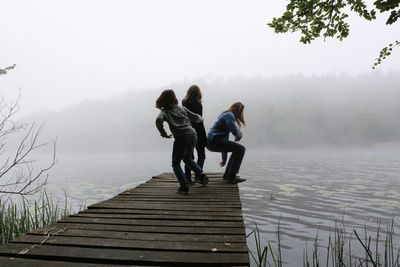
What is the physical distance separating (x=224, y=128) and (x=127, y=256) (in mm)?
4243

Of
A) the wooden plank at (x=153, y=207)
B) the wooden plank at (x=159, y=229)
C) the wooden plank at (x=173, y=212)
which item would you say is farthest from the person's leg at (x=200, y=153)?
Result: the wooden plank at (x=159, y=229)

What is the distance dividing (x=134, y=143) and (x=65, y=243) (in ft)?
428

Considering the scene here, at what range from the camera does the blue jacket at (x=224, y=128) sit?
19.9ft

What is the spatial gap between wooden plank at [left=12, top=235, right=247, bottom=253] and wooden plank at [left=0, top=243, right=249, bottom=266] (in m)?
0.08

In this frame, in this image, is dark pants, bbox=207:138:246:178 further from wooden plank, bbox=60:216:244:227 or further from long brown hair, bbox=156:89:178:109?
wooden plank, bbox=60:216:244:227

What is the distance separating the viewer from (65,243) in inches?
114

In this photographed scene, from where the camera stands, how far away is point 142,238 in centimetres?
304

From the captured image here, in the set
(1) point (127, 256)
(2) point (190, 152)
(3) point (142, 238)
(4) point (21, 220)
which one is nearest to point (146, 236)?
(3) point (142, 238)

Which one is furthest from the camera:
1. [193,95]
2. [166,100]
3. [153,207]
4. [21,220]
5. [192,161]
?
[193,95]

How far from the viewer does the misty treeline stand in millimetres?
108562

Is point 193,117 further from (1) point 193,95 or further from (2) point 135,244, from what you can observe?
(2) point 135,244

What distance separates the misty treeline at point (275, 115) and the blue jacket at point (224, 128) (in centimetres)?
10136

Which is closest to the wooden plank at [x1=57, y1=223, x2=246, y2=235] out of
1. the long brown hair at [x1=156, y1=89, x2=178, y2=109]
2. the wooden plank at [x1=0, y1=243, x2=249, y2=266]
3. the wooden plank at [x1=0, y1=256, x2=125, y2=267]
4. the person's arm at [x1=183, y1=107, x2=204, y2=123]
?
the wooden plank at [x1=0, y1=243, x2=249, y2=266]

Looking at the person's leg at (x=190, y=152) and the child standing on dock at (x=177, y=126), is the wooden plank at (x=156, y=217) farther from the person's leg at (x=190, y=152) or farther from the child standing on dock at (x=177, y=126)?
the person's leg at (x=190, y=152)
